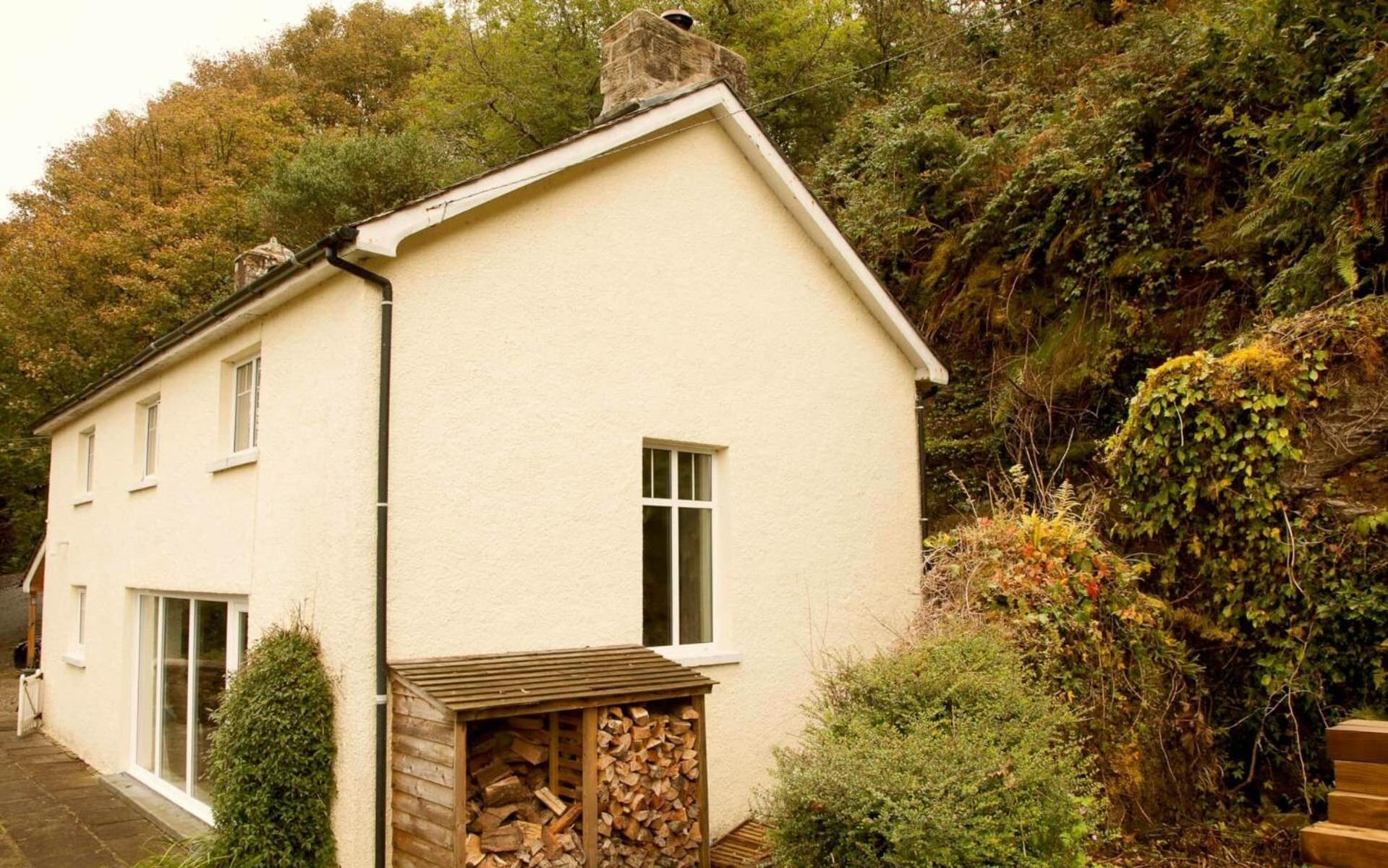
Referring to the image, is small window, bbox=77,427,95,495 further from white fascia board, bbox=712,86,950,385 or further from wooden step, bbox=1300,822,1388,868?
wooden step, bbox=1300,822,1388,868

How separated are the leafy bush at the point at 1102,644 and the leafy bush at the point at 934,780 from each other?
1196 millimetres

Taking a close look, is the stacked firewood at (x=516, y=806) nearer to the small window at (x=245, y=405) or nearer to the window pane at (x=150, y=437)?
the small window at (x=245, y=405)

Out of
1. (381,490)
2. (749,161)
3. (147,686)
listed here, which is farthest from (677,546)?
(147,686)

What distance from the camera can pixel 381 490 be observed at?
6.79m

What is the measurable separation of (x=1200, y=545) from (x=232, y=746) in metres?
8.11

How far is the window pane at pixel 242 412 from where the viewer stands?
9219 millimetres

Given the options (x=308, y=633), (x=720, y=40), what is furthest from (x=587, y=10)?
(x=308, y=633)

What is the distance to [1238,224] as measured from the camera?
34.4 ft

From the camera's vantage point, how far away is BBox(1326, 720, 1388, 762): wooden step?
598cm

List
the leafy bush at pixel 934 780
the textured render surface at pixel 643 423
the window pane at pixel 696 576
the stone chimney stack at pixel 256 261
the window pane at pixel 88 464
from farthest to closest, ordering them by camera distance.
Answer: the window pane at pixel 88 464
the stone chimney stack at pixel 256 261
the window pane at pixel 696 576
the textured render surface at pixel 643 423
the leafy bush at pixel 934 780

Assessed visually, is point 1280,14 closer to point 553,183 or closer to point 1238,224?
point 1238,224

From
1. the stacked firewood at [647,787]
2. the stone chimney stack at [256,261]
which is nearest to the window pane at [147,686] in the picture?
the stone chimney stack at [256,261]

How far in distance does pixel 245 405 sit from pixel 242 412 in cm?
8

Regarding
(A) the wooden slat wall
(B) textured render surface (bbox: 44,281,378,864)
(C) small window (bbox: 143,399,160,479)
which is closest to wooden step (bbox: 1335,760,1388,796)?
(A) the wooden slat wall
